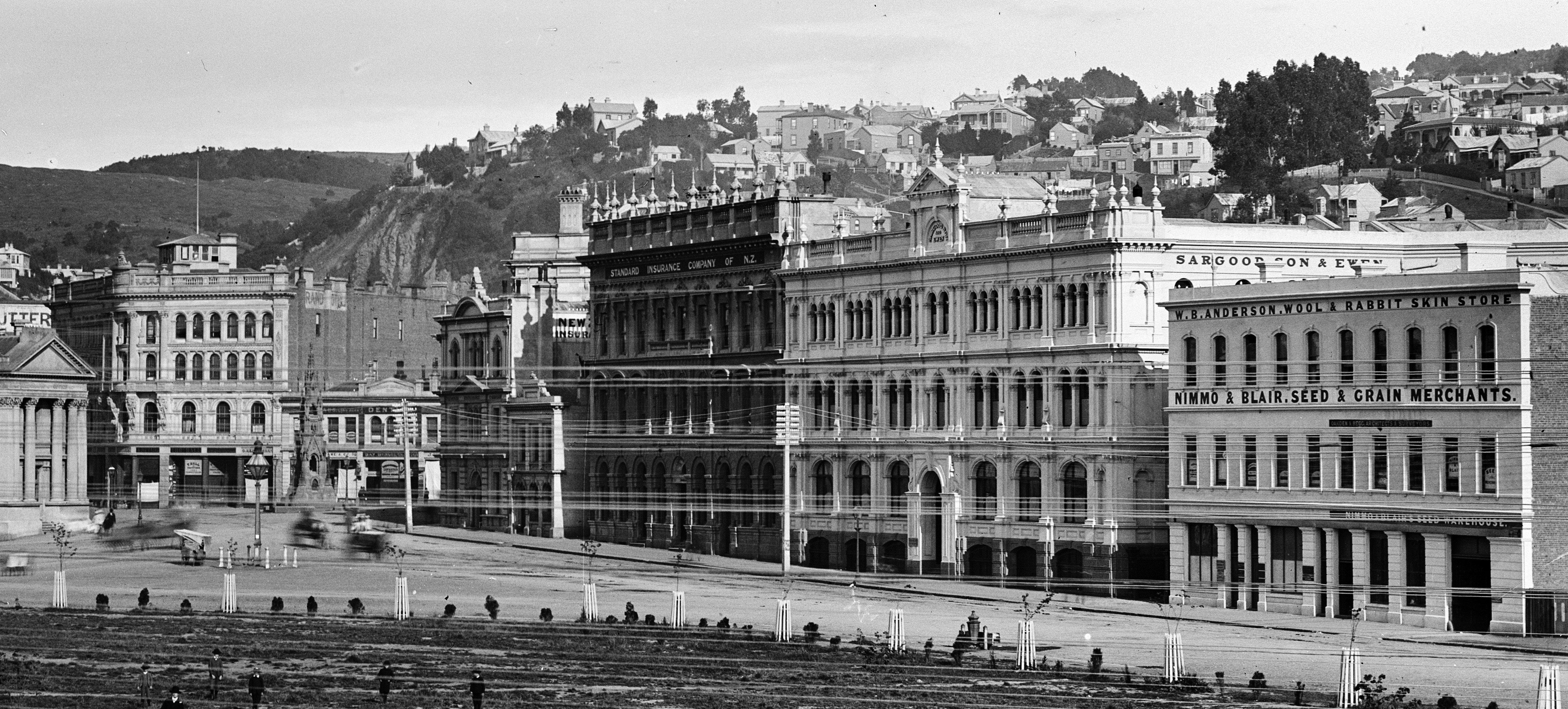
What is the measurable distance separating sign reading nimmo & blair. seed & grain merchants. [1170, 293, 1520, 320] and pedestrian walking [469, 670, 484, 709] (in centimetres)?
3203

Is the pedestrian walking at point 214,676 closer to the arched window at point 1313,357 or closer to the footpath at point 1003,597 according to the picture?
the footpath at point 1003,597

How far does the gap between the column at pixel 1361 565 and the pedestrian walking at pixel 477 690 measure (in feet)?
99.2

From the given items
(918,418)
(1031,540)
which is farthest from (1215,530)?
(918,418)

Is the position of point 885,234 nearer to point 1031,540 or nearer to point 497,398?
point 1031,540

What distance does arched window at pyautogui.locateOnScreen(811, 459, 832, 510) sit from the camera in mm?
107875

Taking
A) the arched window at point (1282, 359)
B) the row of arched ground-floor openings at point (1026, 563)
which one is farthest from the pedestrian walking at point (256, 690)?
the arched window at point (1282, 359)

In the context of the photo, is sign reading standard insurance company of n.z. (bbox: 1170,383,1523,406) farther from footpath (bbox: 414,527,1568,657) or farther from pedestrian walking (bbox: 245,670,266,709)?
pedestrian walking (bbox: 245,670,266,709)

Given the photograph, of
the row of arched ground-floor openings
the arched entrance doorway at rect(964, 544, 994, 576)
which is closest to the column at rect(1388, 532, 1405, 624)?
the row of arched ground-floor openings

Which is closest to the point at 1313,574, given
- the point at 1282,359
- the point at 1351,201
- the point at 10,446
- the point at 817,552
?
the point at 1282,359

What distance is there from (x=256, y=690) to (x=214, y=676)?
3275mm

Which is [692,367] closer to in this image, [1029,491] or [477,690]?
[1029,491]

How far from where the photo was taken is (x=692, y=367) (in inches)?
4616

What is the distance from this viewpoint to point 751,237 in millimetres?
113688

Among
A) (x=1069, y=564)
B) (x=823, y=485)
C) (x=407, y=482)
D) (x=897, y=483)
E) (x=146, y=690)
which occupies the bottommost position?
(x=146, y=690)
